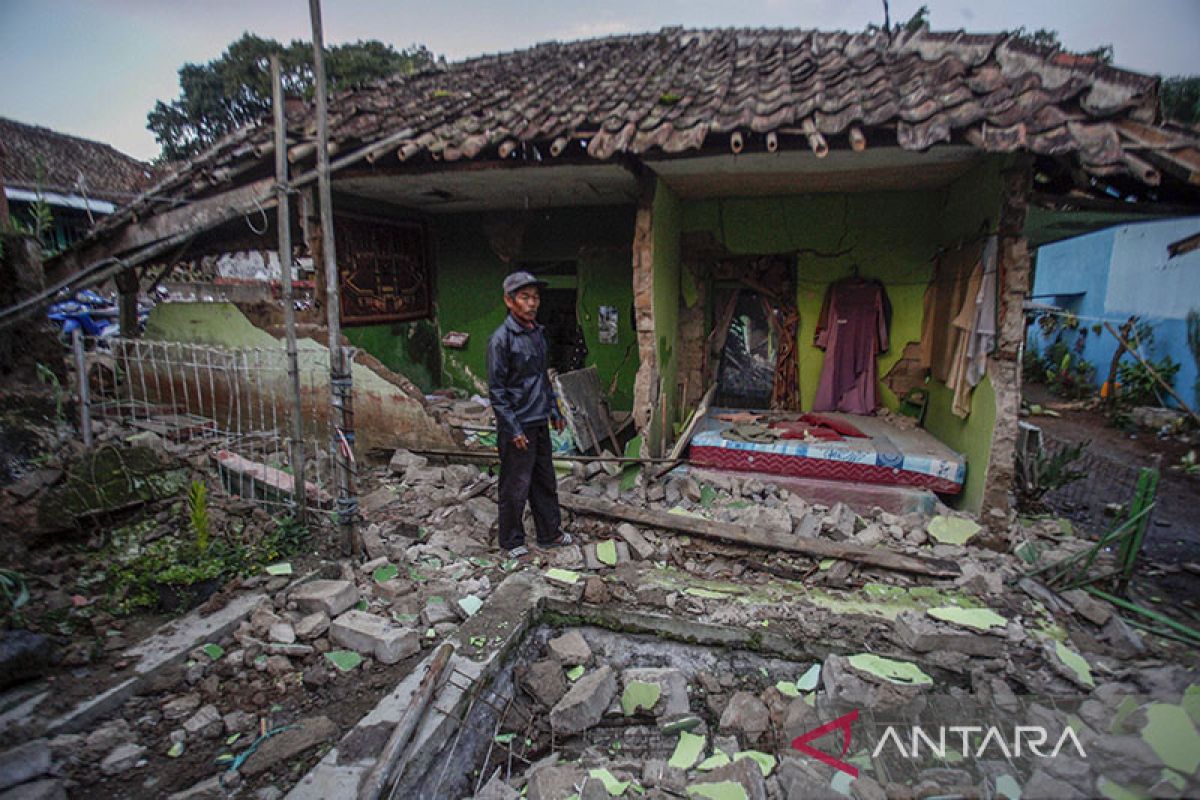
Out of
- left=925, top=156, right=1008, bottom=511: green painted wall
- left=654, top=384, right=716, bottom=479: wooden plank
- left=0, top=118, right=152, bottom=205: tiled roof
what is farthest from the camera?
left=0, top=118, right=152, bottom=205: tiled roof

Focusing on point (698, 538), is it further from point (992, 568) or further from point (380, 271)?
point (380, 271)

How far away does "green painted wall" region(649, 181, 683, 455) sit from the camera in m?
6.40

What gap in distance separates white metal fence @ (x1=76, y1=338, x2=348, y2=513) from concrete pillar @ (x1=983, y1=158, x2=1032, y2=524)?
5773 mm

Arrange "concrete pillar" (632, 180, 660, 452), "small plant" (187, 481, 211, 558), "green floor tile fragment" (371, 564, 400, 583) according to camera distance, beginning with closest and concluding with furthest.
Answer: "small plant" (187, 481, 211, 558)
"green floor tile fragment" (371, 564, 400, 583)
"concrete pillar" (632, 180, 660, 452)

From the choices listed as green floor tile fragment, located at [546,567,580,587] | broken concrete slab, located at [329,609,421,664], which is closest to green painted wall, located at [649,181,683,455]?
green floor tile fragment, located at [546,567,580,587]

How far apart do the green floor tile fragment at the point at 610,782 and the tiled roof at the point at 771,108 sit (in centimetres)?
464

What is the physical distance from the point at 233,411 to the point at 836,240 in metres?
8.35

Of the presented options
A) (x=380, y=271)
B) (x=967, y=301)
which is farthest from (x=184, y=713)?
(x=967, y=301)

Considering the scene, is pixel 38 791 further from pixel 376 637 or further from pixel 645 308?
pixel 645 308

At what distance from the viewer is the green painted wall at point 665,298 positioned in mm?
6398

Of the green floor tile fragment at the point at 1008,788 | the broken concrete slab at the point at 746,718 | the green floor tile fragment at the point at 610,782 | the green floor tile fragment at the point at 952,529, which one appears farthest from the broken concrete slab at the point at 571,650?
the green floor tile fragment at the point at 952,529

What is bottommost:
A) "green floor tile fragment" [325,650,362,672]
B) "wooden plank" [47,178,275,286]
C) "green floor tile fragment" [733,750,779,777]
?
"green floor tile fragment" [733,750,779,777]

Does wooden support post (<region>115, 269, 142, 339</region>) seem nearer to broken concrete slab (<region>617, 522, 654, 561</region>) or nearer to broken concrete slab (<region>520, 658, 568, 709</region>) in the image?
broken concrete slab (<region>617, 522, 654, 561</region>)

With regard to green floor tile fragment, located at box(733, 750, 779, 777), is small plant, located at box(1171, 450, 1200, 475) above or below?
above
